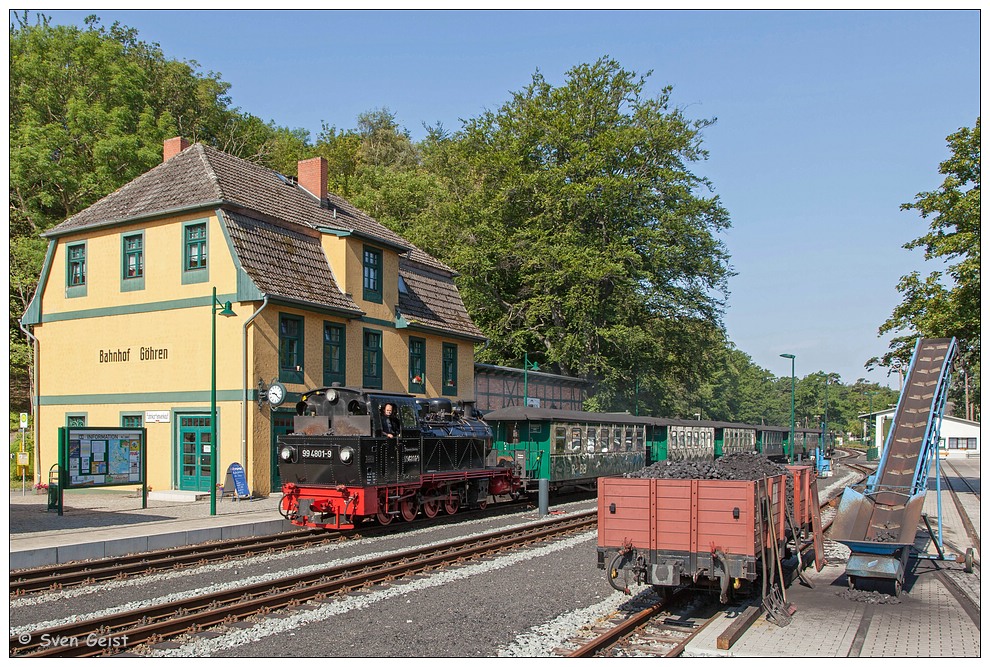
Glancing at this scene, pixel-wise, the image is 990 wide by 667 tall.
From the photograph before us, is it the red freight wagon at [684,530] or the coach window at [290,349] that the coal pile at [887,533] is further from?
the coach window at [290,349]

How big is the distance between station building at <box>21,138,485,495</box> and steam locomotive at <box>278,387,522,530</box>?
Result: 5970 mm

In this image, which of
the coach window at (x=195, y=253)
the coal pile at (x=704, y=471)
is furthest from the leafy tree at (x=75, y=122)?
the coal pile at (x=704, y=471)

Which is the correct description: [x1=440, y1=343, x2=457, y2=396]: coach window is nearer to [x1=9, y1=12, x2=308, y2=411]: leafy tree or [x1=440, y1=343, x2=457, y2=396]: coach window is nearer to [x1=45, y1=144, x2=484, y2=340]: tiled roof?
[x1=45, y1=144, x2=484, y2=340]: tiled roof

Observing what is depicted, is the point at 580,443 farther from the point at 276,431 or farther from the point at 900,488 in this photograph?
the point at 900,488

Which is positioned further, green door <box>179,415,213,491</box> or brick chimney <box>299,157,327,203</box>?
brick chimney <box>299,157,327,203</box>

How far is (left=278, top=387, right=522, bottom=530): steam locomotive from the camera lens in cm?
1692

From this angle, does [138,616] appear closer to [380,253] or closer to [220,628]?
[220,628]

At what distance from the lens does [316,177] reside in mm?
30516

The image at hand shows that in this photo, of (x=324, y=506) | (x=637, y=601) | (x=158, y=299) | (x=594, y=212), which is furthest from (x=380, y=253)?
(x=637, y=601)

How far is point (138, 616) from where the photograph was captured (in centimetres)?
975

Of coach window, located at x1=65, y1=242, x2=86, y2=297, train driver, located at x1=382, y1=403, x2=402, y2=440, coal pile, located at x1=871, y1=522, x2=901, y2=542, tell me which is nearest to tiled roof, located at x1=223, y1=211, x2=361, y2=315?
coach window, located at x1=65, y1=242, x2=86, y2=297

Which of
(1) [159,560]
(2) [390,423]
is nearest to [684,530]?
(1) [159,560]

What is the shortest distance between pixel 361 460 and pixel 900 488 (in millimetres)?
9540

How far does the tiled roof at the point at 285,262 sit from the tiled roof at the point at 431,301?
380cm
